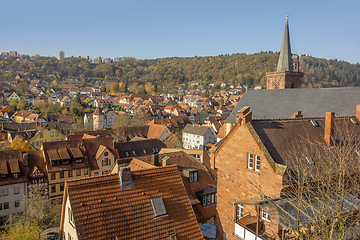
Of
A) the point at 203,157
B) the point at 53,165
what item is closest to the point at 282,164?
the point at 203,157

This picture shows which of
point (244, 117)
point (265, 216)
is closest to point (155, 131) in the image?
point (244, 117)

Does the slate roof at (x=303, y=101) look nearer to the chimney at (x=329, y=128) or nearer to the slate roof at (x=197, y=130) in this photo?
the chimney at (x=329, y=128)

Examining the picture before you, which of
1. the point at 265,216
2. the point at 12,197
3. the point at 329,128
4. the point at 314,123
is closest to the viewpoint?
the point at 265,216

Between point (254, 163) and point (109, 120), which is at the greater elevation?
point (254, 163)

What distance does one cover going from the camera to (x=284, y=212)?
1028 cm

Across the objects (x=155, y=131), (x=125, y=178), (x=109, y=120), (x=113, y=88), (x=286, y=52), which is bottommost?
(x=109, y=120)

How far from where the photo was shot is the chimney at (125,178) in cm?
1267

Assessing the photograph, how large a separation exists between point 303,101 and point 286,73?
14.9 m

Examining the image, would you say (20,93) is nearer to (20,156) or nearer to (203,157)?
(20,156)

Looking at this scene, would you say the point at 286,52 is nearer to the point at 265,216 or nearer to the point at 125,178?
the point at 265,216

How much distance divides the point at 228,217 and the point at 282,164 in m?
5.42

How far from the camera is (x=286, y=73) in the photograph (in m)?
44.8

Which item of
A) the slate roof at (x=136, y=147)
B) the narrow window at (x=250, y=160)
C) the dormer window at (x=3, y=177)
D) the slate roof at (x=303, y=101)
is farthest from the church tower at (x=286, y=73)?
the dormer window at (x=3, y=177)

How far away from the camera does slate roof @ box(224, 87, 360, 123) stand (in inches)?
1087
